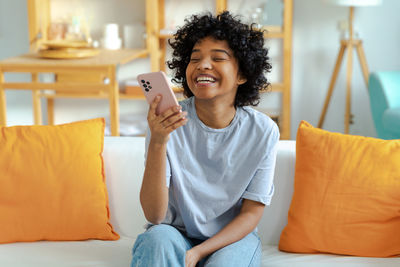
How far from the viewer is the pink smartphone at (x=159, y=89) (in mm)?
1386

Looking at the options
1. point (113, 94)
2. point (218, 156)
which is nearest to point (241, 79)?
point (218, 156)

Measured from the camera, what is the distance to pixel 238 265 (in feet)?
4.80

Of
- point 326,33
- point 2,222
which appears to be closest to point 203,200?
point 2,222

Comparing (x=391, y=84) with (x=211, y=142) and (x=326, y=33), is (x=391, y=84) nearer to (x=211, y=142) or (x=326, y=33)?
(x=326, y=33)

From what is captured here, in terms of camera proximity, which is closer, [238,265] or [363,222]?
[238,265]

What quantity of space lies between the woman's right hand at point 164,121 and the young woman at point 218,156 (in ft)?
0.32

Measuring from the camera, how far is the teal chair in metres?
3.17

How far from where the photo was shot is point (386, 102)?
3273mm

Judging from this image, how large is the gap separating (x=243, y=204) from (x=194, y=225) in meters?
0.16

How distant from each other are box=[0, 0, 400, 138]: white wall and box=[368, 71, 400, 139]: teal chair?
76 cm

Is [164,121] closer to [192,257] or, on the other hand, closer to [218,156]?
[218,156]

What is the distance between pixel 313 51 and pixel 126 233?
268 centimetres

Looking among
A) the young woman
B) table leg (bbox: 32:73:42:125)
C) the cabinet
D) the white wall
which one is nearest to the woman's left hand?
the young woman

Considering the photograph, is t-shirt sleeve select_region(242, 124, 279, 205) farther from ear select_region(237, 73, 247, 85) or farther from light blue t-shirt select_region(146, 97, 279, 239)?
ear select_region(237, 73, 247, 85)
